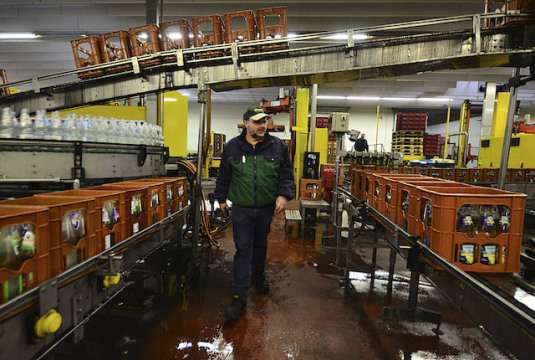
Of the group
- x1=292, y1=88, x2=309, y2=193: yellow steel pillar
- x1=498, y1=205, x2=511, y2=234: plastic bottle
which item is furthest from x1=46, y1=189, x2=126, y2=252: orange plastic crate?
x1=292, y1=88, x2=309, y2=193: yellow steel pillar

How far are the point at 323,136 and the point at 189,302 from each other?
8.71 m

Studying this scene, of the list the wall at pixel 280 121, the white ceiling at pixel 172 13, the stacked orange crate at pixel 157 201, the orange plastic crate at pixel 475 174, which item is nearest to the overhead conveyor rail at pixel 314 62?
the stacked orange crate at pixel 157 201

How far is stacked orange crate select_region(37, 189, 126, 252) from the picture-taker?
1.85 metres

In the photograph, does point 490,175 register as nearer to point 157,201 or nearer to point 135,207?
point 157,201

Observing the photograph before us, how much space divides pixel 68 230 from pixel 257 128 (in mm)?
1747

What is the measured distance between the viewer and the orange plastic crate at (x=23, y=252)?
1200 millimetres

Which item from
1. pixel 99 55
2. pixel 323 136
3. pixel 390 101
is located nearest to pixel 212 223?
pixel 99 55

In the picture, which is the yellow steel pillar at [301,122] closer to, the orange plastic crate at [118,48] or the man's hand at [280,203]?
the orange plastic crate at [118,48]

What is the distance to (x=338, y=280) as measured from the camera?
3588 millimetres

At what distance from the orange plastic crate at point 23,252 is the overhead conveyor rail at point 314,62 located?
297 centimetres

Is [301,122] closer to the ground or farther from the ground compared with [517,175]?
farther from the ground

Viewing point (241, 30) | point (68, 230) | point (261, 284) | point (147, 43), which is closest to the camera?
point (68, 230)

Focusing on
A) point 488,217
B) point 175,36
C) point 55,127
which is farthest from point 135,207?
point 175,36

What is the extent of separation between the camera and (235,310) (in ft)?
8.55
